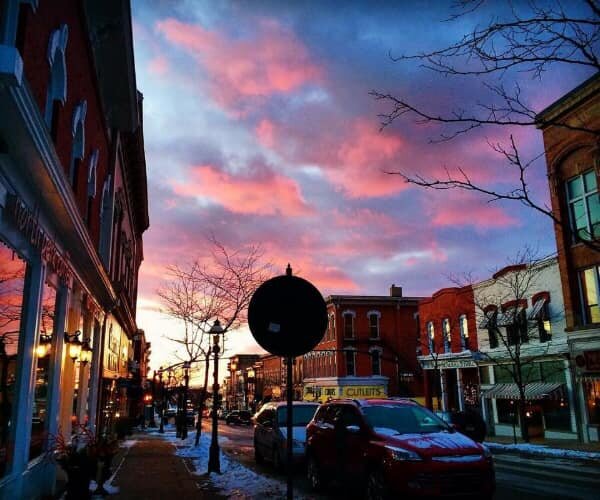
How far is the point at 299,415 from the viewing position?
15984 mm

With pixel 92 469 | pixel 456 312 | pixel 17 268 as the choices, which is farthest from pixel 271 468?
pixel 456 312

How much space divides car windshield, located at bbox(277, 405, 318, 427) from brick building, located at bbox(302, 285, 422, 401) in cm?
3876

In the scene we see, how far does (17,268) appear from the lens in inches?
306

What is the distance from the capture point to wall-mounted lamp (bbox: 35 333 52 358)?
914 centimetres

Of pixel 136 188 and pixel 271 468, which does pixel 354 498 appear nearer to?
pixel 271 468

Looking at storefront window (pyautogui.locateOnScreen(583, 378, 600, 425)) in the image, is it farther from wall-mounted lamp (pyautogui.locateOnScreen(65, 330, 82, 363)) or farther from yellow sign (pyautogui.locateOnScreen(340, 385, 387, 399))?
yellow sign (pyautogui.locateOnScreen(340, 385, 387, 399))

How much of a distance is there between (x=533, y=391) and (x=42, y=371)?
25051 millimetres

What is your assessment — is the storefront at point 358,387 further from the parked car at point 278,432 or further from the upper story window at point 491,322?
the parked car at point 278,432

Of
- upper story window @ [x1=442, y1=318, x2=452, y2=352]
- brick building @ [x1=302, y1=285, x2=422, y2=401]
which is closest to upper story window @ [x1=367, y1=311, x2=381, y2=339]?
brick building @ [x1=302, y1=285, x2=422, y2=401]

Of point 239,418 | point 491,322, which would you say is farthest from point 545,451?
point 239,418

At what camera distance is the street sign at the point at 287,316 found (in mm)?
5082

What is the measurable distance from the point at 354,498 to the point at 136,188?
A: 22.1m

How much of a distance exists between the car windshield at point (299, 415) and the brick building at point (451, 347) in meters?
21.2

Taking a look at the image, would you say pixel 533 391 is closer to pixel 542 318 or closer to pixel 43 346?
pixel 542 318
